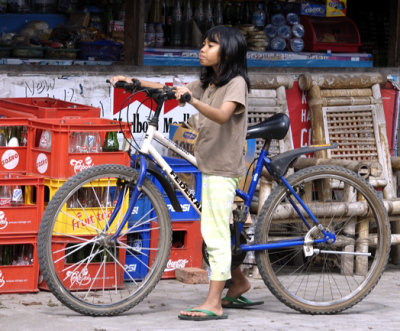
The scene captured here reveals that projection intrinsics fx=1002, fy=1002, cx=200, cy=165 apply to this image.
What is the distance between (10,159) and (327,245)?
7.25 feet

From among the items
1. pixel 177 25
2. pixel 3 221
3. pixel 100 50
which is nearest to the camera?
pixel 3 221

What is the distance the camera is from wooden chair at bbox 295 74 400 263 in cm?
844

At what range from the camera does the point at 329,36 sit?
10984 mm

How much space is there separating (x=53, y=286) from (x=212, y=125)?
1321 mm

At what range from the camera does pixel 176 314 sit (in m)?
6.18

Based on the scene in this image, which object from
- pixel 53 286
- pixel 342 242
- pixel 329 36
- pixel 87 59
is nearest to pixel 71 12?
pixel 87 59

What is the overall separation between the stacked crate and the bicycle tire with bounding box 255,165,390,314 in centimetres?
120

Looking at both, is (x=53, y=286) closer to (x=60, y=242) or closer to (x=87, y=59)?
(x=60, y=242)

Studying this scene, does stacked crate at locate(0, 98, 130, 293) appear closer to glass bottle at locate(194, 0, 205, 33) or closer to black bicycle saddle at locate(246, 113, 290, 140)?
black bicycle saddle at locate(246, 113, 290, 140)

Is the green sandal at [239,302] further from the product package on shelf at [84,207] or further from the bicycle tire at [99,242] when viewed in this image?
the product package on shelf at [84,207]

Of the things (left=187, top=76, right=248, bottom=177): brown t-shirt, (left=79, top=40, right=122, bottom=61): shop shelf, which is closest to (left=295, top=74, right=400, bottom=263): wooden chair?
(left=79, top=40, right=122, bottom=61): shop shelf

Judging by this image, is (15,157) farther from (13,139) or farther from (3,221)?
(3,221)

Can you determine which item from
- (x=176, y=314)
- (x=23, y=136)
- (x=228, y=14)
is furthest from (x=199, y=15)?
(x=176, y=314)

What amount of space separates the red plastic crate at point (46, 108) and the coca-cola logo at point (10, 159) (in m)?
0.33
